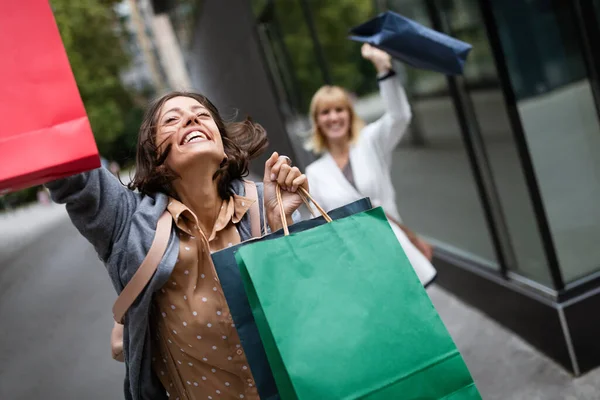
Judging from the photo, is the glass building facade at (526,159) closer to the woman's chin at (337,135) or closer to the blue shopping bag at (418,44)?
the woman's chin at (337,135)

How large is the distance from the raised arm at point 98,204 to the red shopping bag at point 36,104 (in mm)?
197

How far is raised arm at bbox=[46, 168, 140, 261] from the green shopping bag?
0.45 m

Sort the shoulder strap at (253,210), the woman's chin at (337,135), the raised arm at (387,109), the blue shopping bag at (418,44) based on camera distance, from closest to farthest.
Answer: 1. the shoulder strap at (253,210)
2. the blue shopping bag at (418,44)
3. the raised arm at (387,109)
4. the woman's chin at (337,135)

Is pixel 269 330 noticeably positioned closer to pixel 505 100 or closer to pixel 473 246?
pixel 505 100

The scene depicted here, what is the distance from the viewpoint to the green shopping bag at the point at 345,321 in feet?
4.80

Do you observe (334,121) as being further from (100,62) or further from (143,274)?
(100,62)

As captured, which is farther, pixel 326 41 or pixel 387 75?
pixel 326 41

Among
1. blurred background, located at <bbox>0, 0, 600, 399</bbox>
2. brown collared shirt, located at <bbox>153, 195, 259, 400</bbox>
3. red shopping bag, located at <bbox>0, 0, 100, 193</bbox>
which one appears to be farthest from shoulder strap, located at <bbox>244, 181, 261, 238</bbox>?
red shopping bag, located at <bbox>0, 0, 100, 193</bbox>

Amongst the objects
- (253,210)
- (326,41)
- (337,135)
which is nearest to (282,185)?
(253,210)

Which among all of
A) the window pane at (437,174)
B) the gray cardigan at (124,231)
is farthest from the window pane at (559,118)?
the gray cardigan at (124,231)

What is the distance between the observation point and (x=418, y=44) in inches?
113

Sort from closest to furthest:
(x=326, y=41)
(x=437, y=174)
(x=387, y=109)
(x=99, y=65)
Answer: (x=387, y=109) < (x=437, y=174) < (x=326, y=41) < (x=99, y=65)

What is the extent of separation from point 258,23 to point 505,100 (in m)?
6.44

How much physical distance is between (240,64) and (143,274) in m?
11.3
